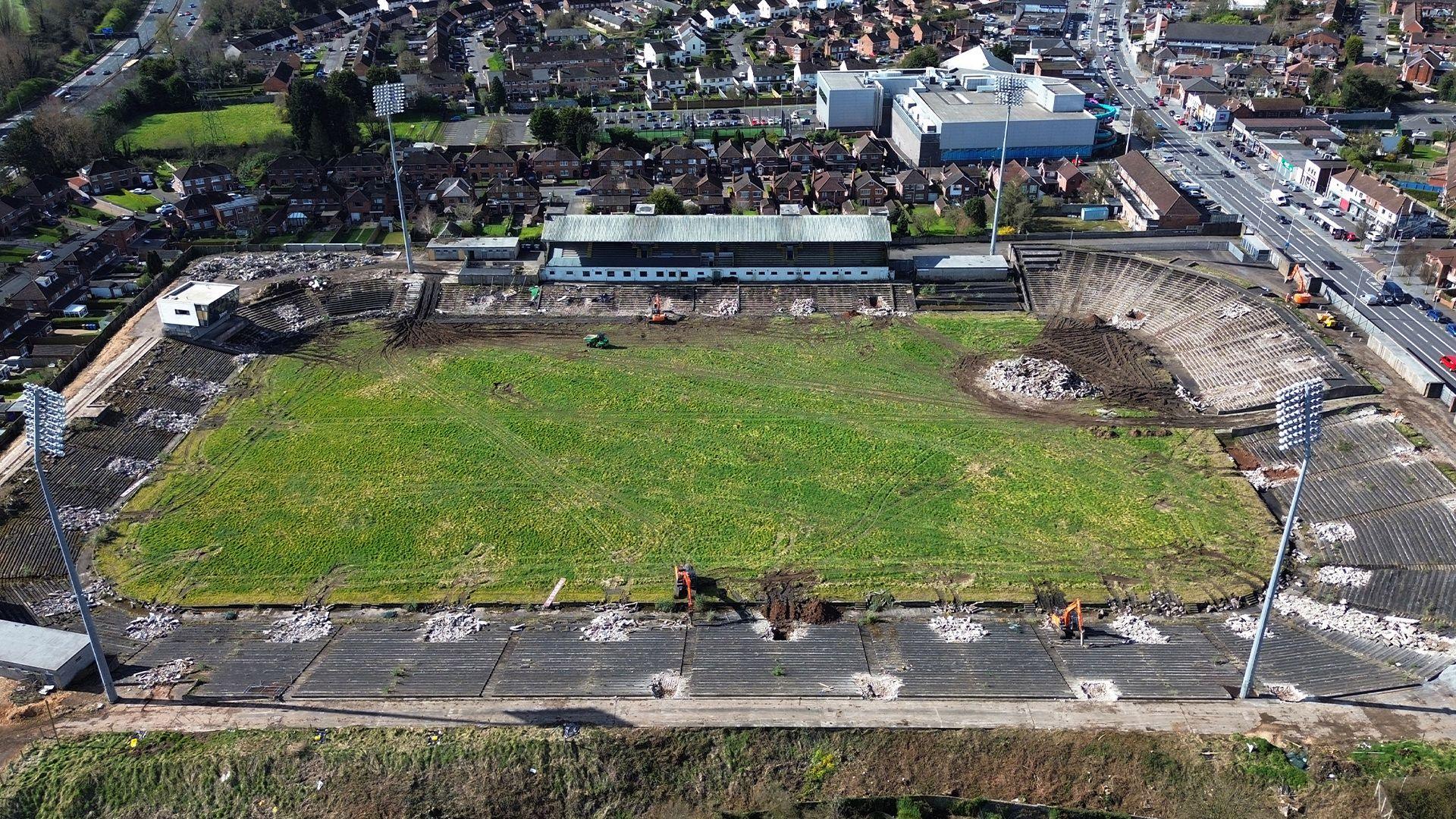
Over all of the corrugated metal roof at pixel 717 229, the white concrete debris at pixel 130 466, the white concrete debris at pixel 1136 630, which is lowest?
the white concrete debris at pixel 1136 630

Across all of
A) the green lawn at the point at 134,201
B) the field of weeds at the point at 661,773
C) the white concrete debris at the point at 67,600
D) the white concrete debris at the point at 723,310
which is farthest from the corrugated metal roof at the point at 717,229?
the green lawn at the point at 134,201

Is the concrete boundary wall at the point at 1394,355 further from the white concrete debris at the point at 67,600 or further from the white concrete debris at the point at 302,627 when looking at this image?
the white concrete debris at the point at 67,600

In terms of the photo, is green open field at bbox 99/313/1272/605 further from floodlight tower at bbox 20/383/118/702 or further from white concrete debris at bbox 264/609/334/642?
floodlight tower at bbox 20/383/118/702

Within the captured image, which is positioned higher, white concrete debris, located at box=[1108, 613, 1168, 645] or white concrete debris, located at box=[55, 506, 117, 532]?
white concrete debris, located at box=[55, 506, 117, 532]

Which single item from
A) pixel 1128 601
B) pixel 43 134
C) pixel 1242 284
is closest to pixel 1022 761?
pixel 1128 601

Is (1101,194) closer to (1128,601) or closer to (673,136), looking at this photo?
(673,136)

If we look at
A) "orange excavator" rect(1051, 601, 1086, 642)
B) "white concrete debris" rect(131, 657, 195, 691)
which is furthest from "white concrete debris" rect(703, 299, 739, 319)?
"white concrete debris" rect(131, 657, 195, 691)

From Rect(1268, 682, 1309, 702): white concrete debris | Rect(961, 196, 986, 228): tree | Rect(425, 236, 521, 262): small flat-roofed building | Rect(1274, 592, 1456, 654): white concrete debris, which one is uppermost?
Rect(961, 196, 986, 228): tree
